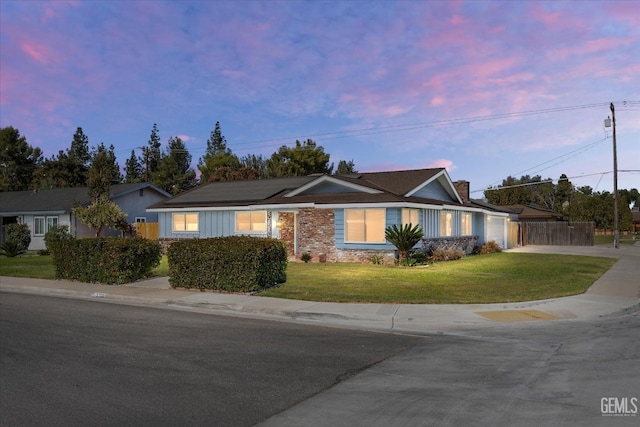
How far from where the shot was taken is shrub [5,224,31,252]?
32.2 meters

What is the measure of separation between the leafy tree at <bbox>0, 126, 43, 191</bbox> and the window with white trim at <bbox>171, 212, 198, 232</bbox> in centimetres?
4961

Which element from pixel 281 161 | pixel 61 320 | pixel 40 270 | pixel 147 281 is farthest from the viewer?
pixel 281 161

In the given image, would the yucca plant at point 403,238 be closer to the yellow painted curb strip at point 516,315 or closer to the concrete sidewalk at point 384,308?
the concrete sidewalk at point 384,308

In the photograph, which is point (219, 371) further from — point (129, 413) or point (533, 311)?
point (533, 311)

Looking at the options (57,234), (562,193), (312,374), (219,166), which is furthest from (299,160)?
(562,193)

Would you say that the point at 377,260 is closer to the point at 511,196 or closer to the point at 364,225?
the point at 364,225

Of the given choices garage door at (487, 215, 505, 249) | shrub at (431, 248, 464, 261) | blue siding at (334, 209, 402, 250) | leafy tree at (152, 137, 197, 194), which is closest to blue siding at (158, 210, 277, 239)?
blue siding at (334, 209, 402, 250)

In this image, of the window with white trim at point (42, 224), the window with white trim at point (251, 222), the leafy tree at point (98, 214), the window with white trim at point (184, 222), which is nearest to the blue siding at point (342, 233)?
the window with white trim at point (251, 222)

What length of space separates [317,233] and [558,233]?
84.1 feet

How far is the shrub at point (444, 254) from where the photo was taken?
24641 mm

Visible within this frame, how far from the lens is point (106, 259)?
16.6m

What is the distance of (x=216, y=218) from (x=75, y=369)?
22.6m

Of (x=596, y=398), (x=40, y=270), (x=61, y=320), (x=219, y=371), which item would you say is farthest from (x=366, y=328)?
(x=40, y=270)

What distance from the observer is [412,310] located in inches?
441
